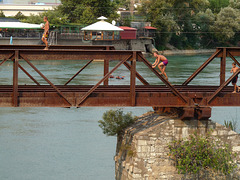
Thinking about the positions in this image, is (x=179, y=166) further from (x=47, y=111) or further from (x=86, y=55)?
(x=47, y=111)

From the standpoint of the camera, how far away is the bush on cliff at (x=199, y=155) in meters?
16.3

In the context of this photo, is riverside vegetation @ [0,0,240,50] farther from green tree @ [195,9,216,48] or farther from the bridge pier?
the bridge pier

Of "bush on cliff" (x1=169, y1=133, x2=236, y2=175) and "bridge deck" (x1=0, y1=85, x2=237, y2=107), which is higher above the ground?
"bridge deck" (x1=0, y1=85, x2=237, y2=107)

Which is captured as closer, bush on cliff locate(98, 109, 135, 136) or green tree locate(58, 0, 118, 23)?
bush on cliff locate(98, 109, 135, 136)

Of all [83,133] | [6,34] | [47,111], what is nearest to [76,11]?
[6,34]

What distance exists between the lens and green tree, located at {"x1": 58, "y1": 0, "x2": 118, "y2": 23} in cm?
10488

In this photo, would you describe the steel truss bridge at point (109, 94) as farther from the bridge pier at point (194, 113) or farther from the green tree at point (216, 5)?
the green tree at point (216, 5)

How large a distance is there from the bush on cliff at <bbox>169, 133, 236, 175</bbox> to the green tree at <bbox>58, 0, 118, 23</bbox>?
87630 millimetres

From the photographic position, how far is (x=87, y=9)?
344ft

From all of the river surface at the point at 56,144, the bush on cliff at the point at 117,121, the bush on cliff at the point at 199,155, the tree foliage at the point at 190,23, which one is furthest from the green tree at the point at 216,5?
the bush on cliff at the point at 199,155

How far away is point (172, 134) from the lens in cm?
1648

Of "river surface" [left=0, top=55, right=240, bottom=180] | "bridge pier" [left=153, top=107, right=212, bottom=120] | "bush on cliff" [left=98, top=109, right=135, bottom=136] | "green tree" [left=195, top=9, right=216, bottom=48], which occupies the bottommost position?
"river surface" [left=0, top=55, right=240, bottom=180]

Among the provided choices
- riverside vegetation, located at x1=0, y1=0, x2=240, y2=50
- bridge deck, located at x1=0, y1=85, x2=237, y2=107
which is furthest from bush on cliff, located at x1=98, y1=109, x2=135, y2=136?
riverside vegetation, located at x1=0, y1=0, x2=240, y2=50

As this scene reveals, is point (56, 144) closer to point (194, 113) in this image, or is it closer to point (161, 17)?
Result: point (194, 113)
